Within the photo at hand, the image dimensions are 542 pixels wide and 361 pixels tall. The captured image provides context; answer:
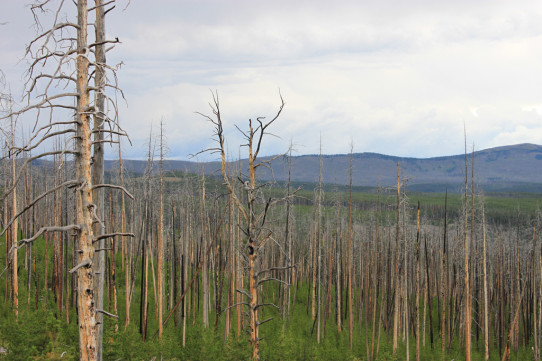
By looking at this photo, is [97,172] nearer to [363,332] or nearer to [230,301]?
[230,301]

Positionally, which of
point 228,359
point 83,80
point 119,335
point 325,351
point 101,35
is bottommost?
point 325,351

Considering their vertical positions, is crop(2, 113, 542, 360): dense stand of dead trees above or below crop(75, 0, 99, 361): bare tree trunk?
below

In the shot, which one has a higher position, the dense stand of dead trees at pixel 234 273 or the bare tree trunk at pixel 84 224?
the bare tree trunk at pixel 84 224

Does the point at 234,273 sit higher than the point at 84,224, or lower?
lower

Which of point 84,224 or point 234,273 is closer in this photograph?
point 84,224

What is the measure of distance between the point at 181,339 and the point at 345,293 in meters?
18.7

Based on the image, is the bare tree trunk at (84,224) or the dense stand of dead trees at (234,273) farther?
the dense stand of dead trees at (234,273)

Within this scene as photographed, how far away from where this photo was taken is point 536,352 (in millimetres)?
23172

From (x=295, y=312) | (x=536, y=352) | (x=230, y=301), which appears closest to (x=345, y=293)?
(x=295, y=312)

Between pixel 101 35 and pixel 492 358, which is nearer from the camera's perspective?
pixel 101 35

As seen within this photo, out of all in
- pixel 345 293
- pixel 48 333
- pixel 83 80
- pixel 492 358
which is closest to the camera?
pixel 83 80

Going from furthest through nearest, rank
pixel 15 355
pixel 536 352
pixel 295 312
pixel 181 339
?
1. pixel 295 312
2. pixel 536 352
3. pixel 181 339
4. pixel 15 355

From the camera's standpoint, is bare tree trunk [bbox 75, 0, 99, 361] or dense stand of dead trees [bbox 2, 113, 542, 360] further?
dense stand of dead trees [bbox 2, 113, 542, 360]

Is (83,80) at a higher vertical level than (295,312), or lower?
higher
